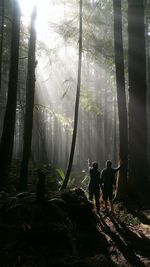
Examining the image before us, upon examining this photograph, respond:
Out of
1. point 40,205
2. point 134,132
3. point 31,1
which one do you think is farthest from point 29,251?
point 31,1

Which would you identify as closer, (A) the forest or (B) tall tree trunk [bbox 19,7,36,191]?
(A) the forest

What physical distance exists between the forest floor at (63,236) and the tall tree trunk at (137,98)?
3.13 meters

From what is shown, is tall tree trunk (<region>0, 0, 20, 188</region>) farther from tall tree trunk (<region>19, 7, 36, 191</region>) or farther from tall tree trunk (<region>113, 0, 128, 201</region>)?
tall tree trunk (<region>113, 0, 128, 201</region>)

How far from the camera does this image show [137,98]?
39.9 feet

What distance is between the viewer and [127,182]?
38.3 ft

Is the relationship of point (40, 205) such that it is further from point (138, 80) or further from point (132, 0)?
point (132, 0)

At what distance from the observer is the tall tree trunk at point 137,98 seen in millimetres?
11953

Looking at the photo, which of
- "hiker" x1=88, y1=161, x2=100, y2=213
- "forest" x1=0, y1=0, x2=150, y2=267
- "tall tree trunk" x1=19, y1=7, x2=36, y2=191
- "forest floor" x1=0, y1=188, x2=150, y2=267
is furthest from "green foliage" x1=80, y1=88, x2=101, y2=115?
"forest floor" x1=0, y1=188, x2=150, y2=267

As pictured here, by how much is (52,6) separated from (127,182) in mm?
7277

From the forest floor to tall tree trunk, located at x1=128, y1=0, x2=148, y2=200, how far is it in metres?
3.13

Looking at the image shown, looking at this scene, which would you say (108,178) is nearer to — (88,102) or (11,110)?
(11,110)

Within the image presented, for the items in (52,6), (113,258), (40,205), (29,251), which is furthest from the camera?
(52,6)

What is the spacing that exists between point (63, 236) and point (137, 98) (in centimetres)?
667

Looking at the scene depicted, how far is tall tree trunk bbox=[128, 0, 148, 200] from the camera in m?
12.0
